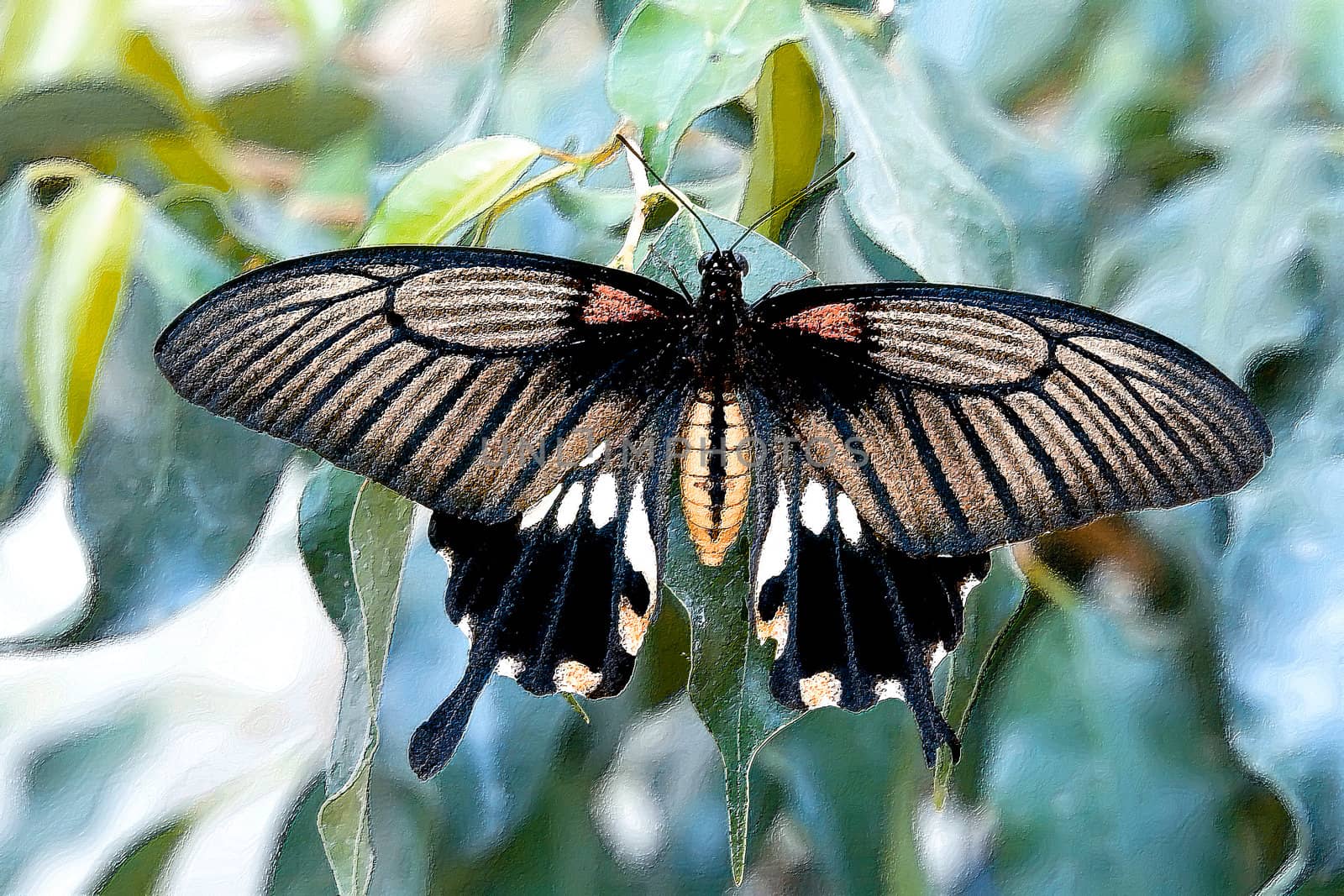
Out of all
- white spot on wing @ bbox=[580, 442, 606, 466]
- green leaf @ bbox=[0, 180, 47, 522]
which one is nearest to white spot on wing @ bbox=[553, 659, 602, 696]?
white spot on wing @ bbox=[580, 442, 606, 466]

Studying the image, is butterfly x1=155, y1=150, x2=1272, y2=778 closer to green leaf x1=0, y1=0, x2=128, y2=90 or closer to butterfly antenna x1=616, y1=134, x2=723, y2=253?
butterfly antenna x1=616, y1=134, x2=723, y2=253

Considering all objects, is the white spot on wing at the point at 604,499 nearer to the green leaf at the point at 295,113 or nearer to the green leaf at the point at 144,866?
the green leaf at the point at 295,113

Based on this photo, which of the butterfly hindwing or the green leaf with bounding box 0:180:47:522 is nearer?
the butterfly hindwing

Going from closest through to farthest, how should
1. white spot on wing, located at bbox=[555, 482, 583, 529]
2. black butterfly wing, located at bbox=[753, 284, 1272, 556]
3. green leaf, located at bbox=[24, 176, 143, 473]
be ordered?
black butterfly wing, located at bbox=[753, 284, 1272, 556], white spot on wing, located at bbox=[555, 482, 583, 529], green leaf, located at bbox=[24, 176, 143, 473]

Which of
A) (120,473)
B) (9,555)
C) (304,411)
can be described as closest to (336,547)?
(304,411)

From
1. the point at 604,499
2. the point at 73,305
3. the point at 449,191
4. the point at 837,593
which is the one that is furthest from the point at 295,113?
the point at 837,593

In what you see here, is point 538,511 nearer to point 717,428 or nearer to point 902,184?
point 717,428

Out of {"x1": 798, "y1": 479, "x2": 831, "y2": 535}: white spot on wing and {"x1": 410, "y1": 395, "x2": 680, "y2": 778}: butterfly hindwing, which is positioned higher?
{"x1": 798, "y1": 479, "x2": 831, "y2": 535}: white spot on wing
